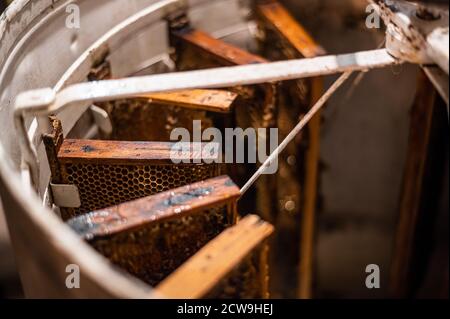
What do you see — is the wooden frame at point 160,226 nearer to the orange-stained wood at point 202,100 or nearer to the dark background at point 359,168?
the orange-stained wood at point 202,100

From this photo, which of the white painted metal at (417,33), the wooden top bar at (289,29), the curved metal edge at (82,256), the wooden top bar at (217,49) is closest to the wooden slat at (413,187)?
the wooden top bar at (289,29)

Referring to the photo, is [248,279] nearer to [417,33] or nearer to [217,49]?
[417,33]

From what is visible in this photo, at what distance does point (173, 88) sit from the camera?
1.94m

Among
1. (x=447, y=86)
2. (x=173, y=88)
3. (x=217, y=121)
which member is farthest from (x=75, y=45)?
(x=447, y=86)

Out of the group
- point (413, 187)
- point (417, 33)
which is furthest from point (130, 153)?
point (413, 187)

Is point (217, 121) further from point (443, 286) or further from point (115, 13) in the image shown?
point (443, 286)

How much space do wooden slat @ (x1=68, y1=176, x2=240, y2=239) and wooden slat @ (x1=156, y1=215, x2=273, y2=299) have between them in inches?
7.1

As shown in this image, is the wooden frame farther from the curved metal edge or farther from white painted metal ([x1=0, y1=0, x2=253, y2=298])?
the curved metal edge

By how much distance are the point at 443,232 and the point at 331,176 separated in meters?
0.83

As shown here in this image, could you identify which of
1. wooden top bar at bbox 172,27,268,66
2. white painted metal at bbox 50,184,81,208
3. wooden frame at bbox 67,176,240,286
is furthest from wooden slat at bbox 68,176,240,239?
wooden top bar at bbox 172,27,268,66

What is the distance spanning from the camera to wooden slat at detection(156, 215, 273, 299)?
1.62m

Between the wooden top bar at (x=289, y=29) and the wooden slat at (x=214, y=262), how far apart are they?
1.22m

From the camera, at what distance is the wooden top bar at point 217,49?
289 centimetres

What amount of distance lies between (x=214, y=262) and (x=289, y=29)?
174 centimetres
